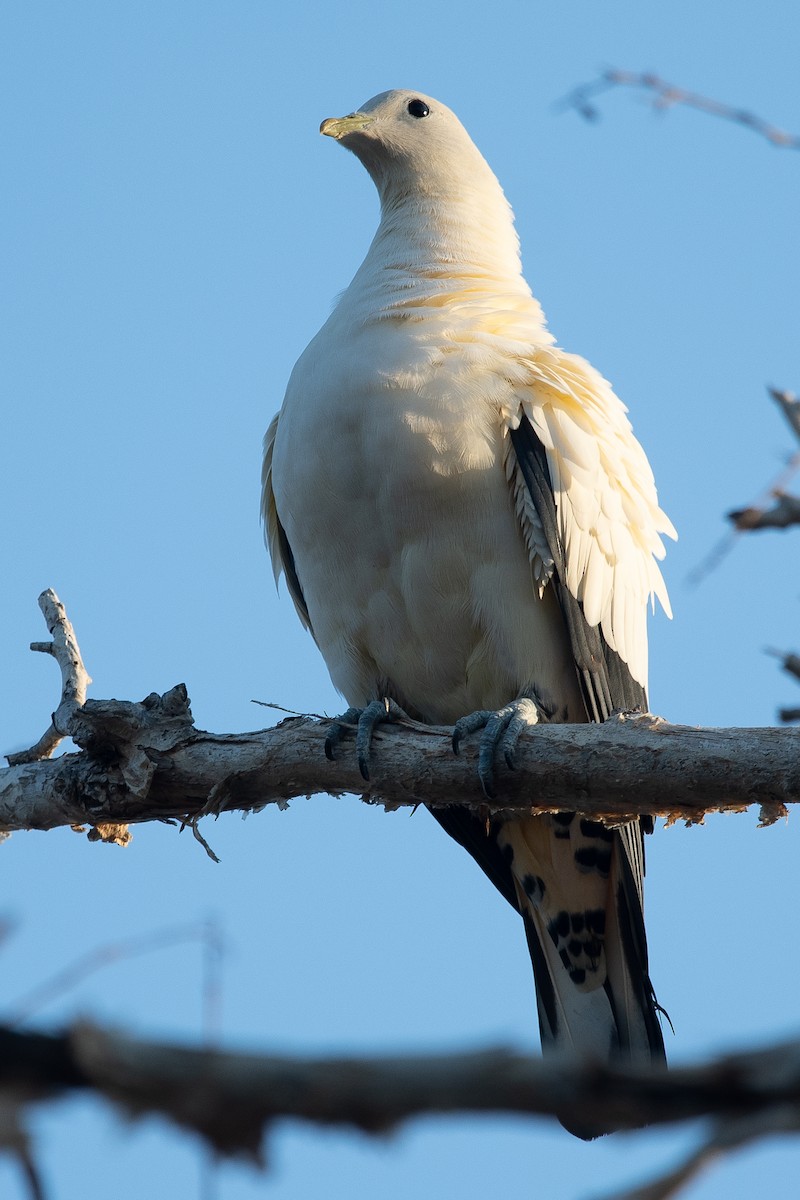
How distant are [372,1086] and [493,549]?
159 inches

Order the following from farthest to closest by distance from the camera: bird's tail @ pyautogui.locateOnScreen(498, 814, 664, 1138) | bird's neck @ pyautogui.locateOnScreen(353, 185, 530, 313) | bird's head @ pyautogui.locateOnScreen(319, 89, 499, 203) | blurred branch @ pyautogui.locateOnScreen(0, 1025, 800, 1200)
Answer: bird's head @ pyautogui.locateOnScreen(319, 89, 499, 203) < bird's neck @ pyautogui.locateOnScreen(353, 185, 530, 313) < bird's tail @ pyautogui.locateOnScreen(498, 814, 664, 1138) < blurred branch @ pyautogui.locateOnScreen(0, 1025, 800, 1200)

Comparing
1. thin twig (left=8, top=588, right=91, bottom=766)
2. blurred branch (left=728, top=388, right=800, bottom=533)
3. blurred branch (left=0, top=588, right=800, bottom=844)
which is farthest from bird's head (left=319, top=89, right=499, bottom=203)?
blurred branch (left=728, top=388, right=800, bottom=533)

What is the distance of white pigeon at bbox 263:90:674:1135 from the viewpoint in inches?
204

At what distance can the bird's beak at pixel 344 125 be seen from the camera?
6.63 m

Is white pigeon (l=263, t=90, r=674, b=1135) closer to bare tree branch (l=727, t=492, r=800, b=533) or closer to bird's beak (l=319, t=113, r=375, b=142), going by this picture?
bird's beak (l=319, t=113, r=375, b=142)

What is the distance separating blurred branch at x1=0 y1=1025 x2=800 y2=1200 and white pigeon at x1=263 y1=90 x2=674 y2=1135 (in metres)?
3.50

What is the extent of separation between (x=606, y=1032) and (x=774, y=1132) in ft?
14.9

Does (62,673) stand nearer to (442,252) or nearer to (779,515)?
(442,252)

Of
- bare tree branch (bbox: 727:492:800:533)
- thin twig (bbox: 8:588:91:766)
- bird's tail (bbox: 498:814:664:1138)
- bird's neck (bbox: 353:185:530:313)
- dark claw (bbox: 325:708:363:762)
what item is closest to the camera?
bare tree branch (bbox: 727:492:800:533)

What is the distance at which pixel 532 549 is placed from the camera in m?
5.22

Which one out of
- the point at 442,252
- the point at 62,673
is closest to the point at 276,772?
the point at 62,673

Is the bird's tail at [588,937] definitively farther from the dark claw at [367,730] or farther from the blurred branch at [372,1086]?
the blurred branch at [372,1086]

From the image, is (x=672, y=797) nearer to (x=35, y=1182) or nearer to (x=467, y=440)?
(x=467, y=440)

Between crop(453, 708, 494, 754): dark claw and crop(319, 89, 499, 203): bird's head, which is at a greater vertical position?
crop(319, 89, 499, 203): bird's head
